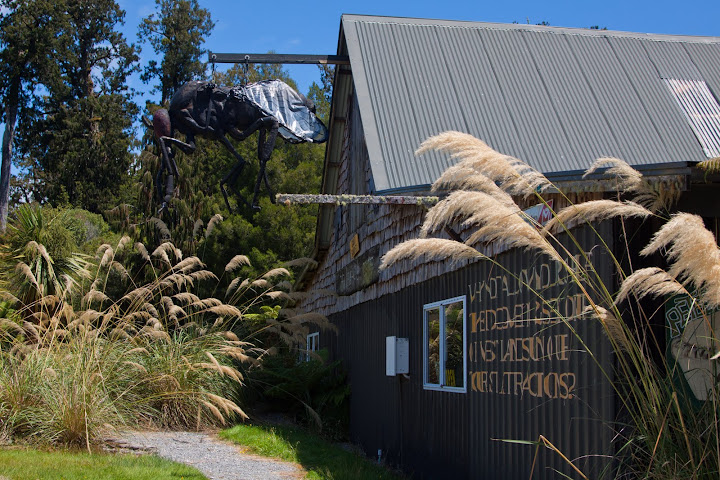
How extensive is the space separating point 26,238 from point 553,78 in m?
10.0

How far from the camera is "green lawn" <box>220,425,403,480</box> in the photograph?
838 cm

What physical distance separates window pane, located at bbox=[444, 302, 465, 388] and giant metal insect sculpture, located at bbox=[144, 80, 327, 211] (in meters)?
3.25

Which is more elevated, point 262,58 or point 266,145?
point 262,58

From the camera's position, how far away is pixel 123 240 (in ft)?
36.0

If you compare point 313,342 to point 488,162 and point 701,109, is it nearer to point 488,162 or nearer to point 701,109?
point 701,109

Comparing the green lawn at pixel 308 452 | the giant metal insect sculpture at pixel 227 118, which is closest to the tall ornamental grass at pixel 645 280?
the green lawn at pixel 308 452

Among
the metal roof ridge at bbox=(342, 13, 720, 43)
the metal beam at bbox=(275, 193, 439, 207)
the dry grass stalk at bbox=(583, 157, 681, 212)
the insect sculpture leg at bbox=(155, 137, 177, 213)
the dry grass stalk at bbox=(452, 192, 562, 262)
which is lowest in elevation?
the dry grass stalk at bbox=(452, 192, 562, 262)

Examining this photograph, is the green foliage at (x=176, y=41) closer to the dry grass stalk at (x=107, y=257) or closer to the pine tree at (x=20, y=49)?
the pine tree at (x=20, y=49)

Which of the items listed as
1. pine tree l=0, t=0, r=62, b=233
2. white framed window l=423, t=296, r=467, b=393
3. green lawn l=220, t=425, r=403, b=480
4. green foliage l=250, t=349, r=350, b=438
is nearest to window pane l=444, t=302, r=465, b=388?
white framed window l=423, t=296, r=467, b=393

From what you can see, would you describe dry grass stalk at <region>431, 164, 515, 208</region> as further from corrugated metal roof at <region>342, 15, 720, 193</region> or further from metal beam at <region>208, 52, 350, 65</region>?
metal beam at <region>208, 52, 350, 65</region>

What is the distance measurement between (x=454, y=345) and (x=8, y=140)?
106ft

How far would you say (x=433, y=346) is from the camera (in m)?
8.44

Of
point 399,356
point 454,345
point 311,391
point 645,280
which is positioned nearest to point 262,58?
point 399,356

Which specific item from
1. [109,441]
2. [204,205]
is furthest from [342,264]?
[204,205]
